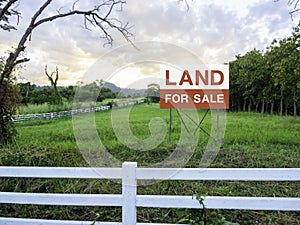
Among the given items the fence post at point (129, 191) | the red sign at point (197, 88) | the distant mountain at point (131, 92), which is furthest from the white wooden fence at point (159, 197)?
the red sign at point (197, 88)

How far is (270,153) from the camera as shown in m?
5.19

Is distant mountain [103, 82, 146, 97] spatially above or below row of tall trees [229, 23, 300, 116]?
below

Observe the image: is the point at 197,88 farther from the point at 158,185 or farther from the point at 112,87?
the point at 158,185

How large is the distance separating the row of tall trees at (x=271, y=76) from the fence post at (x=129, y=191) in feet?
34.0

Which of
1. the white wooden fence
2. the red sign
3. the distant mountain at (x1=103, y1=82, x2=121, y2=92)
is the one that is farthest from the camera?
the red sign

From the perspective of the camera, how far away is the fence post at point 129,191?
240cm

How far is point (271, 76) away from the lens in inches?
773

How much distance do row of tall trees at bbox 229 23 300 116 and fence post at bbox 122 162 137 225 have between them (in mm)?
10368

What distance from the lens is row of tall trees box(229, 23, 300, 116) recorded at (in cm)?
1164

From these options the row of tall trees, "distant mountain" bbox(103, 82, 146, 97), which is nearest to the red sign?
"distant mountain" bbox(103, 82, 146, 97)

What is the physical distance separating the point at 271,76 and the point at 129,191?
20.0m

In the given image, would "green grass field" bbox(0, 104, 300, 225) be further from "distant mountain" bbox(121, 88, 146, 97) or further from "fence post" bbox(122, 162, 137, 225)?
"distant mountain" bbox(121, 88, 146, 97)

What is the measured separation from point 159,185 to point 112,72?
1724 millimetres

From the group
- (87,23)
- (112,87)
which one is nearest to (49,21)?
(87,23)
